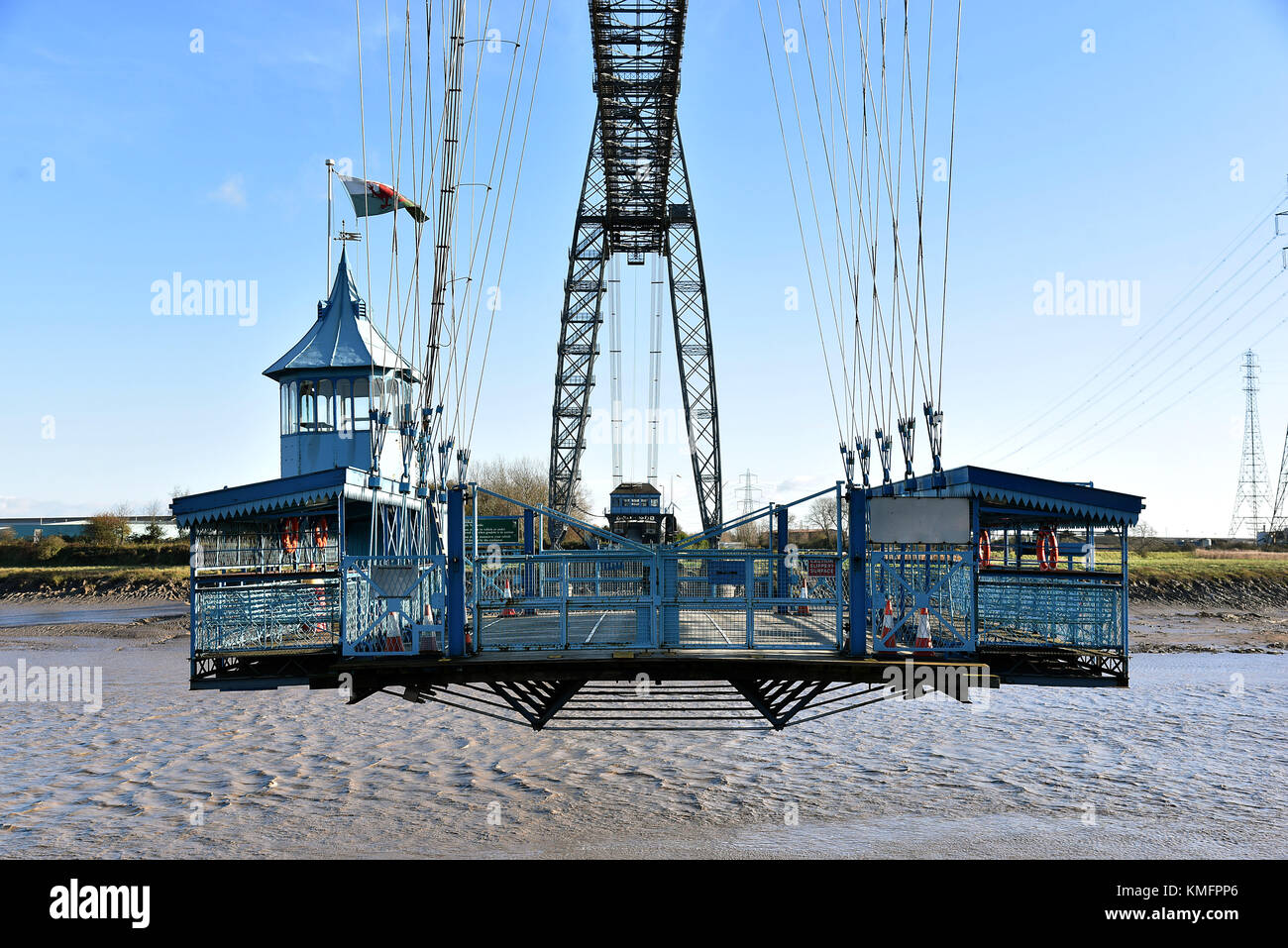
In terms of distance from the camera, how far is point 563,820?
19500mm

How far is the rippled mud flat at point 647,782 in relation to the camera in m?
18.1

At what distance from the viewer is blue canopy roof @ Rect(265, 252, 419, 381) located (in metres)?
27.4

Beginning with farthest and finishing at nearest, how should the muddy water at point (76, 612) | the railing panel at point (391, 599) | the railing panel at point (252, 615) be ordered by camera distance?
1. the muddy water at point (76, 612)
2. the railing panel at point (252, 615)
3. the railing panel at point (391, 599)

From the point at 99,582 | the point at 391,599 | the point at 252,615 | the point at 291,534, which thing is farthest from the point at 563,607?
the point at 99,582

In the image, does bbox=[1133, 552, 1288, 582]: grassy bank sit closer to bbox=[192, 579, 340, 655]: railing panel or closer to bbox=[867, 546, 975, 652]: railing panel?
bbox=[867, 546, 975, 652]: railing panel

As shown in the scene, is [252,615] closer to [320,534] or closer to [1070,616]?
[320,534]

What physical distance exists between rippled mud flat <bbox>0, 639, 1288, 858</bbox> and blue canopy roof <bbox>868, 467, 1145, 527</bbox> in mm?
6674

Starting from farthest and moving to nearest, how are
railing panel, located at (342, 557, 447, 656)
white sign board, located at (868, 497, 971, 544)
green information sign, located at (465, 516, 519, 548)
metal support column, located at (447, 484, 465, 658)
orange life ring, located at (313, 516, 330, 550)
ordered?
green information sign, located at (465, 516, 519, 548) < orange life ring, located at (313, 516, 330, 550) < railing panel, located at (342, 557, 447, 656) < white sign board, located at (868, 497, 971, 544) < metal support column, located at (447, 484, 465, 658)

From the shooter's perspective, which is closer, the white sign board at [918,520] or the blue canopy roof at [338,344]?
the white sign board at [918,520]

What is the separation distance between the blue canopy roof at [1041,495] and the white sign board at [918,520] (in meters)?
0.60

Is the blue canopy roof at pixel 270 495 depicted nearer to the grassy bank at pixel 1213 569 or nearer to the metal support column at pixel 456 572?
the metal support column at pixel 456 572

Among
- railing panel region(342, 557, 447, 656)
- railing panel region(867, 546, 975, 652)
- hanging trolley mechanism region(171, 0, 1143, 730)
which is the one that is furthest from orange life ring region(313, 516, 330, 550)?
railing panel region(867, 546, 975, 652)

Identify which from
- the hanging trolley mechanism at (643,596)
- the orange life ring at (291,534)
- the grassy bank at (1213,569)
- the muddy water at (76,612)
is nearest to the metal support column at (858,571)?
the hanging trolley mechanism at (643,596)

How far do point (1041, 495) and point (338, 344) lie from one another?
19891mm
